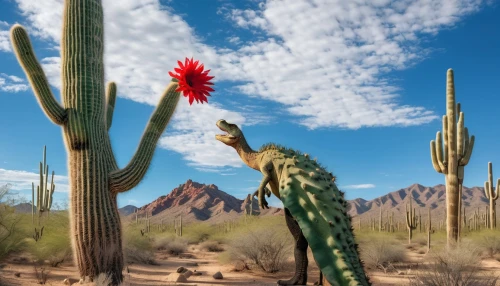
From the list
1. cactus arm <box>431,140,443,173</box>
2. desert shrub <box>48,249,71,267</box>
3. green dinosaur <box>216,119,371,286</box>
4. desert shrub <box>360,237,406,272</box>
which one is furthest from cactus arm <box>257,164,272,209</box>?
cactus arm <box>431,140,443,173</box>

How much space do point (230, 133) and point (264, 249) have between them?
476cm

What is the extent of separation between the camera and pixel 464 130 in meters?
15.6

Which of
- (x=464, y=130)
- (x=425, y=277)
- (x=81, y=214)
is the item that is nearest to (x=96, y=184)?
(x=81, y=214)

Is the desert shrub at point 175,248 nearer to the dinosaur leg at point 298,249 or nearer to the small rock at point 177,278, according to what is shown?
the small rock at point 177,278

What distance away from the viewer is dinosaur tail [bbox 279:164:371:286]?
5641mm

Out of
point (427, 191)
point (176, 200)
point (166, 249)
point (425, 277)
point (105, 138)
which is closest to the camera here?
point (425, 277)

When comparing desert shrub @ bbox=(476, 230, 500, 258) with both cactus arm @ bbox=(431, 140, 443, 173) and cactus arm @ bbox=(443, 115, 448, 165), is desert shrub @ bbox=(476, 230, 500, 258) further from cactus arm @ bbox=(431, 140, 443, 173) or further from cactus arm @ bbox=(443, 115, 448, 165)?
cactus arm @ bbox=(443, 115, 448, 165)

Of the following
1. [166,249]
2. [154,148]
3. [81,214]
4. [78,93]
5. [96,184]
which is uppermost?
[78,93]

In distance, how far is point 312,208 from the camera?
6.03m

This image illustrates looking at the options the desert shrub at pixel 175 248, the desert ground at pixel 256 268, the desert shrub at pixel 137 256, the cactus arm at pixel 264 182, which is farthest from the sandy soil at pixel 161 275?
the desert shrub at pixel 175 248

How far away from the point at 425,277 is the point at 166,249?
13443 mm

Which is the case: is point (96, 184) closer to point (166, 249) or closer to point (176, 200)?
point (166, 249)

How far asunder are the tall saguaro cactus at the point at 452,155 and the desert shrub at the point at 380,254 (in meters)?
1.71

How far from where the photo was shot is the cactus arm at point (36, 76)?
27.7 ft
